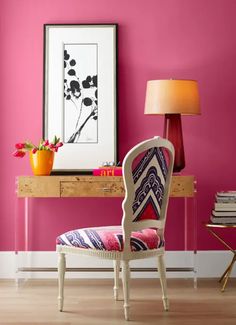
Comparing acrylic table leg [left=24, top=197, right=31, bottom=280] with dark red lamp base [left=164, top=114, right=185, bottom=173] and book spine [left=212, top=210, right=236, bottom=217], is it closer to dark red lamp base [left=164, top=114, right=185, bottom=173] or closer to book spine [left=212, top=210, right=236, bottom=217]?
dark red lamp base [left=164, top=114, right=185, bottom=173]

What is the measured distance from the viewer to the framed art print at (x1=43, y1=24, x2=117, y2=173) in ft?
16.8

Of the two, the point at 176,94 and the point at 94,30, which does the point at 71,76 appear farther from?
the point at 176,94

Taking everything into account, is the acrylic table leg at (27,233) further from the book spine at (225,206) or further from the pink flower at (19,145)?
the book spine at (225,206)

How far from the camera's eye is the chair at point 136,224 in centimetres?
378

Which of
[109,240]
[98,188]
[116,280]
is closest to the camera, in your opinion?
[109,240]

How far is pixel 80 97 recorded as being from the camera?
16.8ft

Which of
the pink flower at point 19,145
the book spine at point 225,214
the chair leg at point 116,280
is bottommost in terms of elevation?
the chair leg at point 116,280

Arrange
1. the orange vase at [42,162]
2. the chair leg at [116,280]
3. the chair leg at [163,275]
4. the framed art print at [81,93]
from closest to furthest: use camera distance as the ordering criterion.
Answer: the chair leg at [163,275]
the chair leg at [116,280]
the orange vase at [42,162]
the framed art print at [81,93]

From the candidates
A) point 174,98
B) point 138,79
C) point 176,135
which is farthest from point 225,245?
point 138,79

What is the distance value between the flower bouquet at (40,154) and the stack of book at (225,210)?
46.8 inches

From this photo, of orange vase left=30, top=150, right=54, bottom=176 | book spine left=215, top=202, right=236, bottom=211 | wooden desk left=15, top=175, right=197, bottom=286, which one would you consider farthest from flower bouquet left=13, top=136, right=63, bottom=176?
book spine left=215, top=202, right=236, bottom=211

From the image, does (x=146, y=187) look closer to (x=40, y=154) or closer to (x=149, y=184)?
(x=149, y=184)

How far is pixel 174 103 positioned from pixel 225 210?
83cm

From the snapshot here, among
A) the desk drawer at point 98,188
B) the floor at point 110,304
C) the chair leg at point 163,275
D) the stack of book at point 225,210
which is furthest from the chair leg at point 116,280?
the stack of book at point 225,210
